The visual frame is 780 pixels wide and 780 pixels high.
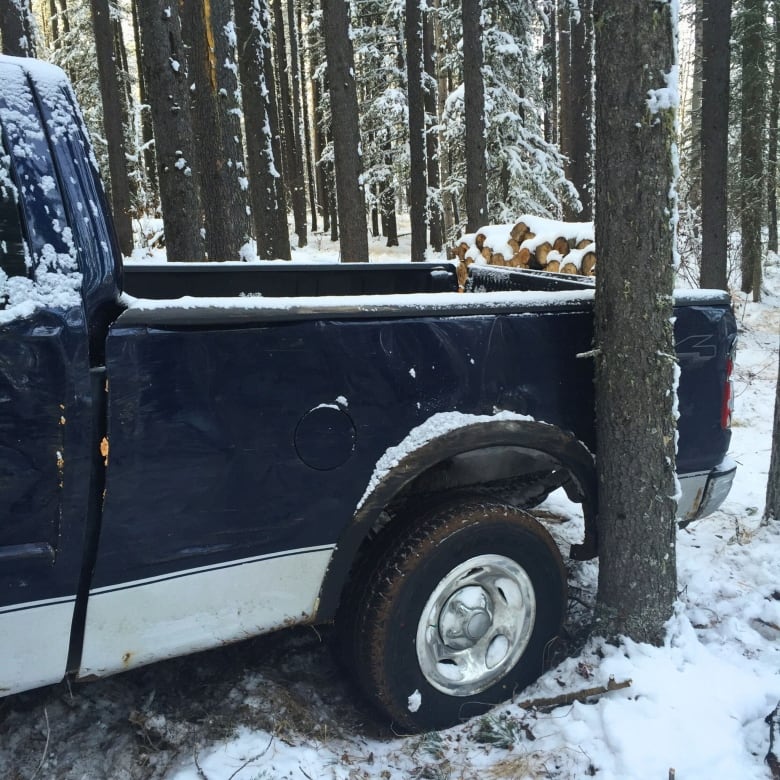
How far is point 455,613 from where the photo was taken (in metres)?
2.81

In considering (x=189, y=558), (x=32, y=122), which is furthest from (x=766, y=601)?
(x=32, y=122)

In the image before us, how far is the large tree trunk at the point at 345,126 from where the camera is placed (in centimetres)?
1033

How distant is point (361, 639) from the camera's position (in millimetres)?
2662

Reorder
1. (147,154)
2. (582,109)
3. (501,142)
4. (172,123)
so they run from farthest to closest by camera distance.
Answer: (147,154) < (501,142) < (582,109) < (172,123)

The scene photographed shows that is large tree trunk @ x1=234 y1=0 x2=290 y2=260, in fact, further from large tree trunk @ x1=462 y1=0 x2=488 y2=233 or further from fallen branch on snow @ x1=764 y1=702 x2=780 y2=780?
fallen branch on snow @ x1=764 y1=702 x2=780 y2=780

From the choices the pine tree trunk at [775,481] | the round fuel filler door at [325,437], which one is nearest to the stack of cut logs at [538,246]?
the pine tree trunk at [775,481]

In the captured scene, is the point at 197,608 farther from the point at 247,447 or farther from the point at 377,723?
the point at 377,723

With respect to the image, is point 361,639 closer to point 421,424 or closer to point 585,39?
point 421,424

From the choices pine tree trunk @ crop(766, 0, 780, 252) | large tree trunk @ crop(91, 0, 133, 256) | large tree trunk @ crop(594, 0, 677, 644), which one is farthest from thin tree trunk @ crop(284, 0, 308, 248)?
large tree trunk @ crop(594, 0, 677, 644)

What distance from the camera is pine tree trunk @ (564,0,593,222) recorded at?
665 inches

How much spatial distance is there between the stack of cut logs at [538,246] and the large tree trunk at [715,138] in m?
4.96

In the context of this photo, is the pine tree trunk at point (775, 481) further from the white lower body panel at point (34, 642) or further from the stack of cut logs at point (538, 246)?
the white lower body panel at point (34, 642)

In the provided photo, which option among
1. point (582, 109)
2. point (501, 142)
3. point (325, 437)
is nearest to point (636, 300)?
point (325, 437)

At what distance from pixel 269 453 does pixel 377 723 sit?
4.37 feet
